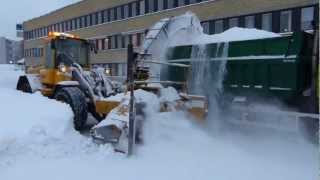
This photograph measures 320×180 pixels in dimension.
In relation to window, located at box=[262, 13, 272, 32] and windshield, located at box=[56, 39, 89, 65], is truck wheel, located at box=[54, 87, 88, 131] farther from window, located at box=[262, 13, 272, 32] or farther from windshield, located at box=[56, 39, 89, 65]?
window, located at box=[262, 13, 272, 32]

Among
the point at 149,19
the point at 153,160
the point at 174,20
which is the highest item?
the point at 149,19

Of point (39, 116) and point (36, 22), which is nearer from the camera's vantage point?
point (39, 116)

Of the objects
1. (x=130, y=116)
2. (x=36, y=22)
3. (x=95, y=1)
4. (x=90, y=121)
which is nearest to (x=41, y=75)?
(x=90, y=121)

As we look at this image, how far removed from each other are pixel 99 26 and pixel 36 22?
1883cm

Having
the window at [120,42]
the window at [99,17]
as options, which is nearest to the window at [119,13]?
the window at [120,42]

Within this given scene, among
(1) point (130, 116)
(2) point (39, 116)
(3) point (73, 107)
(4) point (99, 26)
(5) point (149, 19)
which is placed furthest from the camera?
(4) point (99, 26)

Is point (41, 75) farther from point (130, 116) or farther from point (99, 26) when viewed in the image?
point (99, 26)

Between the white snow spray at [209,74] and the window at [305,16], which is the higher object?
the window at [305,16]

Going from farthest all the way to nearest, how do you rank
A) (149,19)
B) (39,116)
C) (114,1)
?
(114,1) → (149,19) → (39,116)

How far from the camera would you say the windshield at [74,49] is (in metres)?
12.2

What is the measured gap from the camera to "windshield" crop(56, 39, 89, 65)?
12.2m

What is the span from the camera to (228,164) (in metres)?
7.43

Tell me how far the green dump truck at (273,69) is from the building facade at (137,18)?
681 centimetres

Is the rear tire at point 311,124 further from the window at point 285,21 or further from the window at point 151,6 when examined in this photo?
the window at point 151,6
